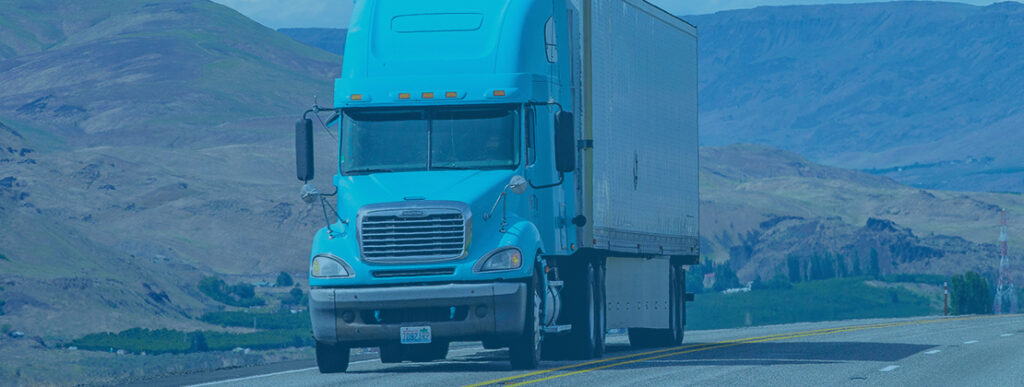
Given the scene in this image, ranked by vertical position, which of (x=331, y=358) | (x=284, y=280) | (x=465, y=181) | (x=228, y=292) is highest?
(x=284, y=280)

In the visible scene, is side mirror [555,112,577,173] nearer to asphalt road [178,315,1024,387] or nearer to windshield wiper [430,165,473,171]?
windshield wiper [430,165,473,171]

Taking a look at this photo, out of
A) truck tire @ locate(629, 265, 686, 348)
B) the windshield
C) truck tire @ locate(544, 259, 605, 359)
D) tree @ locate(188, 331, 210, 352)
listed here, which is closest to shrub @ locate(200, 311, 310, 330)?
tree @ locate(188, 331, 210, 352)

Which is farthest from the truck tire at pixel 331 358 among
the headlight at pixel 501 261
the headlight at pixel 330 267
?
the headlight at pixel 501 261

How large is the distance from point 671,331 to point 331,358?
9.36 metres

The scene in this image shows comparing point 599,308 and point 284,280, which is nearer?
point 599,308

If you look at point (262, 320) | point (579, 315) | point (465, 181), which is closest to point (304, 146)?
point (465, 181)

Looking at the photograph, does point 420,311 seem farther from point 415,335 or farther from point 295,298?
point 295,298

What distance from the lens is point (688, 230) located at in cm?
2916

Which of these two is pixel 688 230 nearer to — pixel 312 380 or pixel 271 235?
pixel 312 380

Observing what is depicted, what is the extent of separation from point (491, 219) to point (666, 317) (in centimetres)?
897

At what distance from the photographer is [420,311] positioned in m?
19.7

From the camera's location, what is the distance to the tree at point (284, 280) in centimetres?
18000

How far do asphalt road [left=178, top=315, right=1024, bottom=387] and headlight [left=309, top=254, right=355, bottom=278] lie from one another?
4.25 ft

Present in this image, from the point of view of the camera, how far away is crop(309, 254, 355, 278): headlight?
19781 mm
